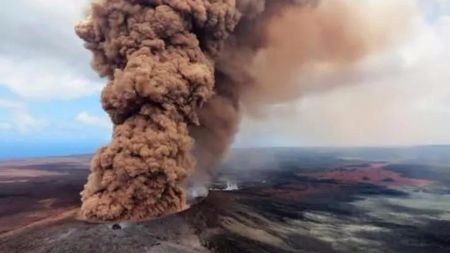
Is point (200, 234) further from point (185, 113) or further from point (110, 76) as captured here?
point (110, 76)

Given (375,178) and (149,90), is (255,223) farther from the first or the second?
(375,178)

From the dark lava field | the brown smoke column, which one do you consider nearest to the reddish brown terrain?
the dark lava field

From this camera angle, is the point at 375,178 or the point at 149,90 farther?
the point at 375,178

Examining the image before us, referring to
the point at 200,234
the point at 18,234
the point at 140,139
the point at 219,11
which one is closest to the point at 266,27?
the point at 219,11

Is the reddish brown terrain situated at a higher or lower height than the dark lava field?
higher

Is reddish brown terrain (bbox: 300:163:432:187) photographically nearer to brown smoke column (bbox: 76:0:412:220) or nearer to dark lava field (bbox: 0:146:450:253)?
dark lava field (bbox: 0:146:450:253)

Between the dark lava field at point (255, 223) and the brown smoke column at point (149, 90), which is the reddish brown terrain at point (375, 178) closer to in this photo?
the dark lava field at point (255, 223)

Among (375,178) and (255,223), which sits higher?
(375,178)

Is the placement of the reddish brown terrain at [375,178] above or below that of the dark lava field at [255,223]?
above

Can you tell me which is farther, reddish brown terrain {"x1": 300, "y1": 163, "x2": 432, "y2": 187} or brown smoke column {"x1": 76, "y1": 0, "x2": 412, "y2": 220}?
reddish brown terrain {"x1": 300, "y1": 163, "x2": 432, "y2": 187}

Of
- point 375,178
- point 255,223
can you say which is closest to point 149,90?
point 255,223

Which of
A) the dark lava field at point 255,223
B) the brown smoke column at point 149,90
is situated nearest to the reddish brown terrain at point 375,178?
the dark lava field at point 255,223
